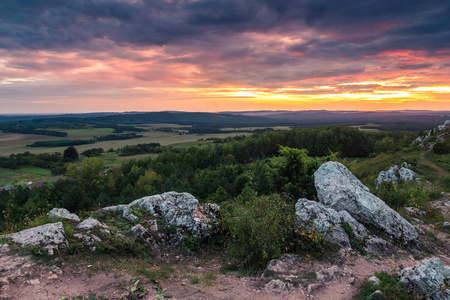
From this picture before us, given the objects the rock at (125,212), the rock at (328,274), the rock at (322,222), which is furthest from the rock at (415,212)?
the rock at (125,212)

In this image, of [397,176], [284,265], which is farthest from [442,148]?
[284,265]

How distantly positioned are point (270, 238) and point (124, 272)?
17.9 ft

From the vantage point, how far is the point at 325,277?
26.4 ft

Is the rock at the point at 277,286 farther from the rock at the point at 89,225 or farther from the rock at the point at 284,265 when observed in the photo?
the rock at the point at 89,225

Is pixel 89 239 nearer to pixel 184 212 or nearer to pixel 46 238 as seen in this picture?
pixel 46 238

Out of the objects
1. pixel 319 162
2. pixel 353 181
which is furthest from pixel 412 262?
pixel 319 162

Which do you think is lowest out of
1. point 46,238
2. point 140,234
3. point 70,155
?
point 70,155

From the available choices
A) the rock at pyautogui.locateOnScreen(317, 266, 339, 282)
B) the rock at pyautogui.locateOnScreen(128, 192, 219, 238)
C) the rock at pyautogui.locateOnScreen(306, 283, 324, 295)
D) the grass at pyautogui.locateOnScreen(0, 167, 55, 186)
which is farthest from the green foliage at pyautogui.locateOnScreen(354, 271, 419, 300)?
the grass at pyautogui.locateOnScreen(0, 167, 55, 186)

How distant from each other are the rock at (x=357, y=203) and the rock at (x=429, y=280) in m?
3.57

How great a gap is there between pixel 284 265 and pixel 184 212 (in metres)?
5.71

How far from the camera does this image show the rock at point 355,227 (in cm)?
1046

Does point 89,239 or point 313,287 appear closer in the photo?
point 313,287

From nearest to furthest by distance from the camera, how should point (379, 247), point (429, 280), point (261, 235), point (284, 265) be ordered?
point (429, 280) → point (284, 265) → point (261, 235) → point (379, 247)

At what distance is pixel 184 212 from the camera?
40.3 ft
